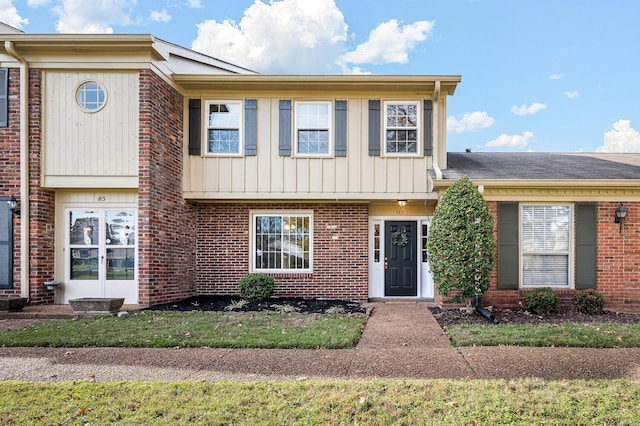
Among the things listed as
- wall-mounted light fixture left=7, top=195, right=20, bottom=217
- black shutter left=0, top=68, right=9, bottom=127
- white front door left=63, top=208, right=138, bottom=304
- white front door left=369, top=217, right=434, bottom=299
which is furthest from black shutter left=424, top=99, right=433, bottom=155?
black shutter left=0, top=68, right=9, bottom=127

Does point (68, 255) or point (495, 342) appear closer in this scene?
point (495, 342)

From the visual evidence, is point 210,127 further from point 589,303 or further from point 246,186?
point 589,303

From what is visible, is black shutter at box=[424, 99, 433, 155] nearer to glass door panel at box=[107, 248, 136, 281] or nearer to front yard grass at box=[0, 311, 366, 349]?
front yard grass at box=[0, 311, 366, 349]

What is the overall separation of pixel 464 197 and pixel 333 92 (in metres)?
3.93

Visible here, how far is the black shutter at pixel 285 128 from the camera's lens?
897 centimetres

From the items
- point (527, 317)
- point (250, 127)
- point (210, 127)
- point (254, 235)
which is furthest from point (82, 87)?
point (527, 317)

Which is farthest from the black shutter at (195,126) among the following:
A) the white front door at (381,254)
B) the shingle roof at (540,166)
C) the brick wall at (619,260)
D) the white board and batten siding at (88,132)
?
the brick wall at (619,260)

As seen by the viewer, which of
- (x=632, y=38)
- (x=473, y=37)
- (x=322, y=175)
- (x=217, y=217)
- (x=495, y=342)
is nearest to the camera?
(x=495, y=342)

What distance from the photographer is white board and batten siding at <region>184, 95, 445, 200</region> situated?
8891 millimetres

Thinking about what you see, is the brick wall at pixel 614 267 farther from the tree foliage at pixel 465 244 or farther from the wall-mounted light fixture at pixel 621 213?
the tree foliage at pixel 465 244

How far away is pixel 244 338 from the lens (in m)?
5.50

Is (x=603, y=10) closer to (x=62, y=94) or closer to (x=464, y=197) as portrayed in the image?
(x=464, y=197)

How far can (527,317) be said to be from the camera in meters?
7.05

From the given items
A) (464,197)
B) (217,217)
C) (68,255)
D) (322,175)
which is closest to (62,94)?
(68,255)
